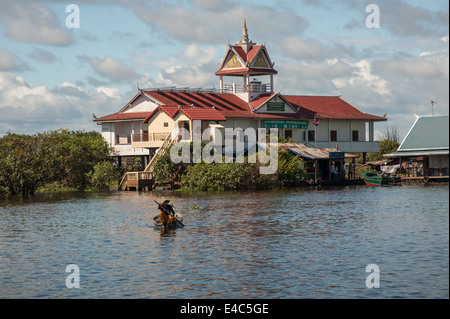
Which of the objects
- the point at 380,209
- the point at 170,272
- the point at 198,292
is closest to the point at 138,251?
the point at 170,272

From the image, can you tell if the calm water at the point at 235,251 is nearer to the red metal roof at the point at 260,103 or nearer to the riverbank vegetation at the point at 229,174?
the riverbank vegetation at the point at 229,174

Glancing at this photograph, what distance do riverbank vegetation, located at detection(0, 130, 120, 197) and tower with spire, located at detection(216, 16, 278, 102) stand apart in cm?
1683

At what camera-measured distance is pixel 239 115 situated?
68188 millimetres

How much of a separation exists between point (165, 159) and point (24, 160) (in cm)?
1248

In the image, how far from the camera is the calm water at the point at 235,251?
1866 centimetres

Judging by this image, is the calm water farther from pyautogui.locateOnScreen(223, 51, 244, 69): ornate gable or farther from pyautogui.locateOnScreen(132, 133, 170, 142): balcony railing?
pyautogui.locateOnScreen(223, 51, 244, 69): ornate gable

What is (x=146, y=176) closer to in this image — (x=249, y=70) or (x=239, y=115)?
(x=239, y=115)

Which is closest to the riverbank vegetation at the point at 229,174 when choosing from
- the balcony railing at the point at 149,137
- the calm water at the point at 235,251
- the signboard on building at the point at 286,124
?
the balcony railing at the point at 149,137

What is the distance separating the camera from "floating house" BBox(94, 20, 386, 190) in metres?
63.8

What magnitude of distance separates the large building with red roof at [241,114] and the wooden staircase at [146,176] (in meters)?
1.34

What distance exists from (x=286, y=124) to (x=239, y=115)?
5.50 m

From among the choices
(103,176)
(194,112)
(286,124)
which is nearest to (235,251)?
(194,112)

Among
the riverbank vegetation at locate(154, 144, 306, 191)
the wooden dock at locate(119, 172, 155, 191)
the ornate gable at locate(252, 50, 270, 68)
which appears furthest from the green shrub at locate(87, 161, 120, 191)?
the ornate gable at locate(252, 50, 270, 68)
